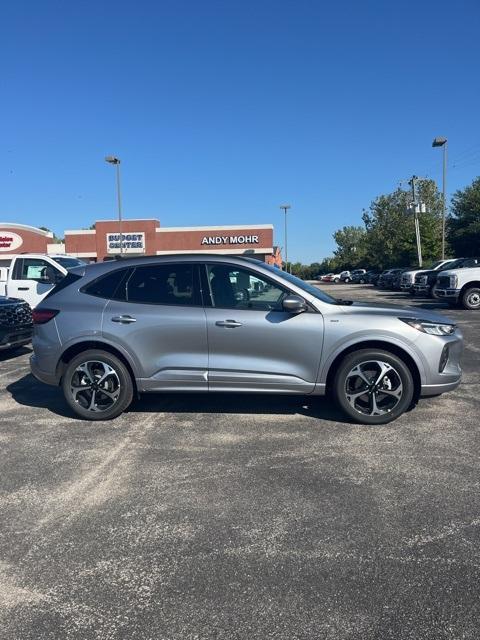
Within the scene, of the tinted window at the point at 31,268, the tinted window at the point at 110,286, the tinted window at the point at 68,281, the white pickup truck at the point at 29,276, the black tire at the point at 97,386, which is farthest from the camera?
the tinted window at the point at 31,268

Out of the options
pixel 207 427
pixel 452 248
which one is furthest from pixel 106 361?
pixel 452 248

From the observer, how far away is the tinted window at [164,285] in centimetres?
551

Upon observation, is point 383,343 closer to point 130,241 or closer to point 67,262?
point 67,262

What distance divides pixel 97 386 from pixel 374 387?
2.87 m

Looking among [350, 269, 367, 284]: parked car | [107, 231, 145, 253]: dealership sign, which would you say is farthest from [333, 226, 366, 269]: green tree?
[107, 231, 145, 253]: dealership sign

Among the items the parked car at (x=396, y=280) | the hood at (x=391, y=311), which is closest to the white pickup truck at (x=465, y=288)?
the hood at (x=391, y=311)

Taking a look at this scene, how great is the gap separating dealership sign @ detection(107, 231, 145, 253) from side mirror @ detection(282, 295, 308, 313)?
42.9m

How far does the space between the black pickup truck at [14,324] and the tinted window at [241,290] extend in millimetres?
5098

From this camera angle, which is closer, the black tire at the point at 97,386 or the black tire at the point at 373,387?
the black tire at the point at 373,387

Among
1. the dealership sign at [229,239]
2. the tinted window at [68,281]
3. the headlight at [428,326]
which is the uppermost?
the dealership sign at [229,239]

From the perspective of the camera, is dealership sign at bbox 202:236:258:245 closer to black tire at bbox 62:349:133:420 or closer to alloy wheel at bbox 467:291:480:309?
alloy wheel at bbox 467:291:480:309

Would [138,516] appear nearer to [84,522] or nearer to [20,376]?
[84,522]

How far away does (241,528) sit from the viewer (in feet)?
10.9

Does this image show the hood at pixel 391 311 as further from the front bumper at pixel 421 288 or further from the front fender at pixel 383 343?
the front bumper at pixel 421 288
